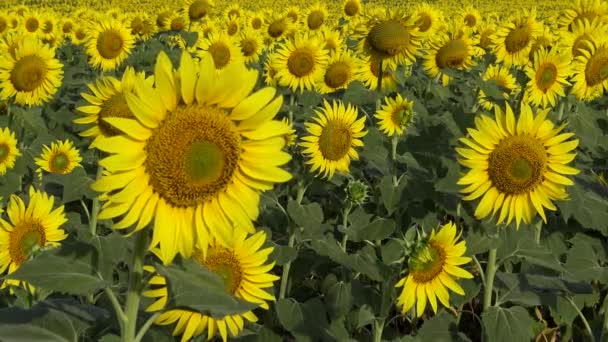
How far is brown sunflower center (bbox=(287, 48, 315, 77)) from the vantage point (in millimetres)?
6898

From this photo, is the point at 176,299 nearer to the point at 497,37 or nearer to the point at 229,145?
the point at 229,145

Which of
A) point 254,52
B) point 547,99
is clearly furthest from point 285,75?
point 547,99

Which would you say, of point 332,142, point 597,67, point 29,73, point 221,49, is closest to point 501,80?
point 597,67

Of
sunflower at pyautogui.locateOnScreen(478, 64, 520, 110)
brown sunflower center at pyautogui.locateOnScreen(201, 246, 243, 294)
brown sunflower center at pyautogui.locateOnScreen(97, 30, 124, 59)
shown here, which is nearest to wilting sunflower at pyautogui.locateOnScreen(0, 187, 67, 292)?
brown sunflower center at pyautogui.locateOnScreen(201, 246, 243, 294)

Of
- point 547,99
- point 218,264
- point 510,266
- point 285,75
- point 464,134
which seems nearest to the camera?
point 218,264

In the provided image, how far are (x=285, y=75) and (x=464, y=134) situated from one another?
3400mm

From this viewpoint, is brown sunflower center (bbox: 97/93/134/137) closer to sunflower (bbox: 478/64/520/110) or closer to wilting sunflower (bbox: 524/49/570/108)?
wilting sunflower (bbox: 524/49/570/108)

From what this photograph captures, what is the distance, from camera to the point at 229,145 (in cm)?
193

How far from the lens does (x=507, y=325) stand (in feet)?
11.1

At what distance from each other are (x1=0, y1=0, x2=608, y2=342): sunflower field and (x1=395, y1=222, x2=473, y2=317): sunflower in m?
0.01

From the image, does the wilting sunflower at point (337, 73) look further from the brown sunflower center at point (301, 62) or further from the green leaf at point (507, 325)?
the green leaf at point (507, 325)

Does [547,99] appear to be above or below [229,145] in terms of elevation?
above

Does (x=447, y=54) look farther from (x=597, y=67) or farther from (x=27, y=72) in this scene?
(x=27, y=72)

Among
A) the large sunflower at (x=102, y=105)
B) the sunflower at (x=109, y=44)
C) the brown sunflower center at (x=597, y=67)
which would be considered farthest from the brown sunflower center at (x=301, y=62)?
the large sunflower at (x=102, y=105)
